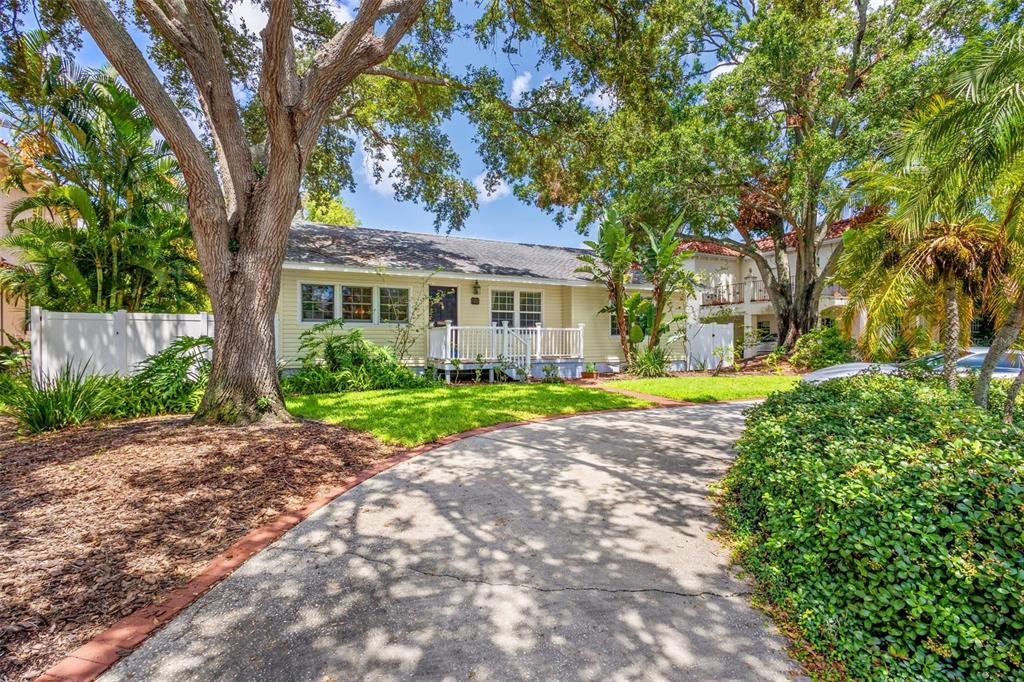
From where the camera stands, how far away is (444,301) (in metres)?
15.0

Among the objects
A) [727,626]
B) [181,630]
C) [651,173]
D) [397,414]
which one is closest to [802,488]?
[727,626]

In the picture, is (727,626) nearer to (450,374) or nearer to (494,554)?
(494,554)

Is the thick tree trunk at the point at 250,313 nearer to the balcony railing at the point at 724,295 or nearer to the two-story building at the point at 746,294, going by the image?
the two-story building at the point at 746,294

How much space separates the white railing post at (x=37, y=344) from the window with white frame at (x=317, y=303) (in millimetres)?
5522

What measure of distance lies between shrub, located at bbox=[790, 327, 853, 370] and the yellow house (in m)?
4.00

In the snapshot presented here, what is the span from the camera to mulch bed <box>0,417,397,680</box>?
2.61 meters

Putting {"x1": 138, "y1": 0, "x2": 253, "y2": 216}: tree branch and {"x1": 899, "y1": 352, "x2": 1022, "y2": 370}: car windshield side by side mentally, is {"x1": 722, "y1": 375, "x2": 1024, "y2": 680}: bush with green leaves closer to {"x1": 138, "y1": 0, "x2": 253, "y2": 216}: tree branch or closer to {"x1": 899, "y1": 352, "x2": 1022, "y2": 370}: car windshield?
{"x1": 899, "y1": 352, "x2": 1022, "y2": 370}: car windshield

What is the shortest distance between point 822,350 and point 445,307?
1294 centimetres

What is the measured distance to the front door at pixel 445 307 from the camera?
14.7 meters

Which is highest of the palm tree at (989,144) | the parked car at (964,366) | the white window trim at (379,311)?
the palm tree at (989,144)

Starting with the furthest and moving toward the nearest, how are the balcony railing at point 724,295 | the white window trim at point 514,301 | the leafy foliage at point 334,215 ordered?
the leafy foliage at point 334,215 < the balcony railing at point 724,295 < the white window trim at point 514,301

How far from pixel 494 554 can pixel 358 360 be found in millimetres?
9204

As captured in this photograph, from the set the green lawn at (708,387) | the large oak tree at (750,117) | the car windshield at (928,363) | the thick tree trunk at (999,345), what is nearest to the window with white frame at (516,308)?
the large oak tree at (750,117)

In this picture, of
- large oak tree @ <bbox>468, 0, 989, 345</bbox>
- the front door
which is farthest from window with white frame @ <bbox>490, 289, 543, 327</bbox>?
large oak tree @ <bbox>468, 0, 989, 345</bbox>
